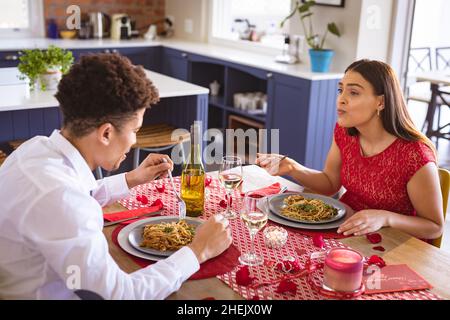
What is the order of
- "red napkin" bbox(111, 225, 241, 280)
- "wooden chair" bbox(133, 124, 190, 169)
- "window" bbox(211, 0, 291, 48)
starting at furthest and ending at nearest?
"window" bbox(211, 0, 291, 48), "wooden chair" bbox(133, 124, 190, 169), "red napkin" bbox(111, 225, 241, 280)

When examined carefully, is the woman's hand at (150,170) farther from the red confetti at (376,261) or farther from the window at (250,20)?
the window at (250,20)

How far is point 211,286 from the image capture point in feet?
4.27

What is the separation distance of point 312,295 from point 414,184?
2.34 ft

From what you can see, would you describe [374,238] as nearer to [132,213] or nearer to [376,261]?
[376,261]

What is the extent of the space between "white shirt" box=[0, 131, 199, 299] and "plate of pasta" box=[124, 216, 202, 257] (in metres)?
0.14

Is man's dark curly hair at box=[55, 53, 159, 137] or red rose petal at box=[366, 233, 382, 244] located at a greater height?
man's dark curly hair at box=[55, 53, 159, 137]

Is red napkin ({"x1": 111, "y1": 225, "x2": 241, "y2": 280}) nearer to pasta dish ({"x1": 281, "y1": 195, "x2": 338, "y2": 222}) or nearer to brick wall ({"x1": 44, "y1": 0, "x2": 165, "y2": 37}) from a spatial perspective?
pasta dish ({"x1": 281, "y1": 195, "x2": 338, "y2": 222})

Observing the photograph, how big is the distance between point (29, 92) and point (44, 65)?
0.60ft

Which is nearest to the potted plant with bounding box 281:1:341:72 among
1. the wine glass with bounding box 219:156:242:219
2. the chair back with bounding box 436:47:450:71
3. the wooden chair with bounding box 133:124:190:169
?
the chair back with bounding box 436:47:450:71

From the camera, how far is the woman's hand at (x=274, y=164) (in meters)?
1.94

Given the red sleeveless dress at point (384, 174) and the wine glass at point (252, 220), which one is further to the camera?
the red sleeveless dress at point (384, 174)

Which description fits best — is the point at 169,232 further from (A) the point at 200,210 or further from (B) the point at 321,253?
(B) the point at 321,253

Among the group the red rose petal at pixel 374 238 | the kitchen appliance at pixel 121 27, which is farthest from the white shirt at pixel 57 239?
the kitchen appliance at pixel 121 27

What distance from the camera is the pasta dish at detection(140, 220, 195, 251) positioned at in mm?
1449
